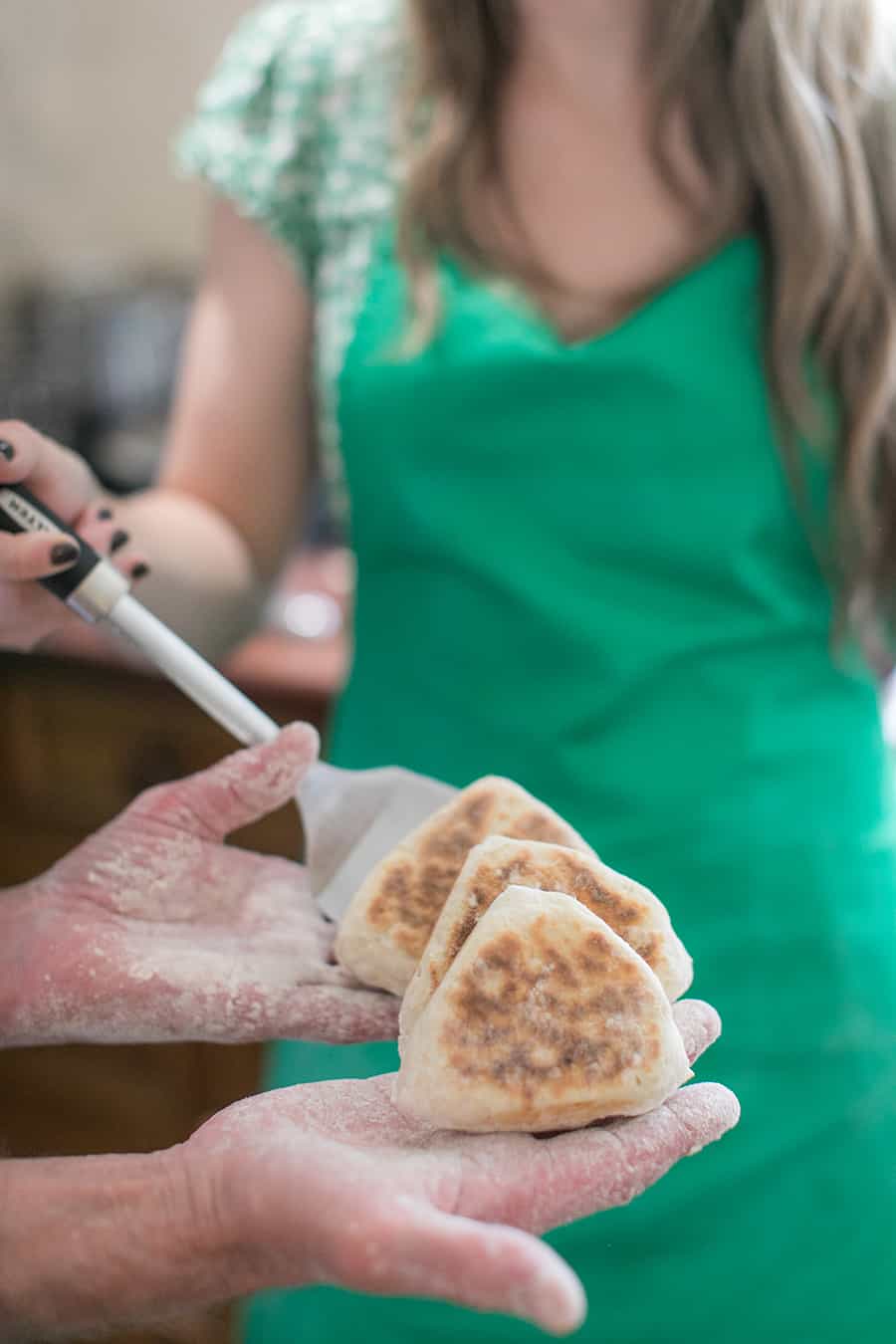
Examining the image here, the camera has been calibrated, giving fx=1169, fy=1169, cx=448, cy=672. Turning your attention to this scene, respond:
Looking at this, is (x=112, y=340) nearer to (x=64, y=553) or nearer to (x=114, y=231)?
(x=114, y=231)

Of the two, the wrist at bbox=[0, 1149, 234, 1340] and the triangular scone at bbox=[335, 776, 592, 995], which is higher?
the triangular scone at bbox=[335, 776, 592, 995]

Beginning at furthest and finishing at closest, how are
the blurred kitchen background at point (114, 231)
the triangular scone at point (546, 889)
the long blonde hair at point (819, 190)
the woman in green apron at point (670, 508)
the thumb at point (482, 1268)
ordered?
the blurred kitchen background at point (114, 231) < the long blonde hair at point (819, 190) < the woman in green apron at point (670, 508) < the triangular scone at point (546, 889) < the thumb at point (482, 1268)

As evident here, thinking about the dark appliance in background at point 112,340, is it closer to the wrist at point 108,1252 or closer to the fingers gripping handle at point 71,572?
the fingers gripping handle at point 71,572

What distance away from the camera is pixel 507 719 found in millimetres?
580

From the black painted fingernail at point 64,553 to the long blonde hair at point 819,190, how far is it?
42 cm

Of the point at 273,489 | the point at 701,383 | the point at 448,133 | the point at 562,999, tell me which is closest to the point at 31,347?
the point at 273,489

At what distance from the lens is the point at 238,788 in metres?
0.43

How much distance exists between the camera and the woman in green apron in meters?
0.49

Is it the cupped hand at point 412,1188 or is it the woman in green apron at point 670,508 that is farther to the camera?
the woman in green apron at point 670,508

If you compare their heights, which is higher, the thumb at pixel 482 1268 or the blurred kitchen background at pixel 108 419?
the blurred kitchen background at pixel 108 419

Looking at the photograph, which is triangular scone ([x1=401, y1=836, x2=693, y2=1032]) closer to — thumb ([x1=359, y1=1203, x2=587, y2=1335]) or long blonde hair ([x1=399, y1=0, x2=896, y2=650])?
thumb ([x1=359, y1=1203, x2=587, y2=1335])

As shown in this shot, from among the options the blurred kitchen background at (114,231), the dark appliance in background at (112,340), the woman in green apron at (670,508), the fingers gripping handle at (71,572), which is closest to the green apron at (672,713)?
the woman in green apron at (670,508)

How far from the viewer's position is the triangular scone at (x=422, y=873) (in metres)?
0.41

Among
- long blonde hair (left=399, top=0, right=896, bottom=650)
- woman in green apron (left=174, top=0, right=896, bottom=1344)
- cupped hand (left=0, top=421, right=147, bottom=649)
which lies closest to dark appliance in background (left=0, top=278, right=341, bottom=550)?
woman in green apron (left=174, top=0, right=896, bottom=1344)
